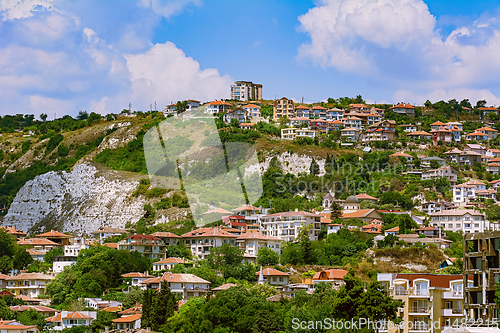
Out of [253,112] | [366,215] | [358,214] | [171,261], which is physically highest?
[253,112]

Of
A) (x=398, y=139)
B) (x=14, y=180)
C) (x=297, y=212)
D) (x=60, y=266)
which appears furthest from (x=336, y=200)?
(x=14, y=180)

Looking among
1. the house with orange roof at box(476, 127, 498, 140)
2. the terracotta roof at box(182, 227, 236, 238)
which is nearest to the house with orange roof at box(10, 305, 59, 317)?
the terracotta roof at box(182, 227, 236, 238)

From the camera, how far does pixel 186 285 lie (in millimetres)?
41031

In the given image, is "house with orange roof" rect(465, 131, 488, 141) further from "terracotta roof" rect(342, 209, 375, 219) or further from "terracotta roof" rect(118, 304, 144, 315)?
"terracotta roof" rect(118, 304, 144, 315)

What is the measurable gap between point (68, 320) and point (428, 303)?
19.1 meters

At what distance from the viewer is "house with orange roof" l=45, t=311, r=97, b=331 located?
122 feet

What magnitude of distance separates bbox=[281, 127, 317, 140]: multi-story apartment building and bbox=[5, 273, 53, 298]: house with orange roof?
40.0m

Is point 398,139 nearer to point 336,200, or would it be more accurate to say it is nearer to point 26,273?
point 336,200

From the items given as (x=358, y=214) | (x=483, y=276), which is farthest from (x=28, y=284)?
(x=483, y=276)

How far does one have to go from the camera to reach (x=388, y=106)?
92.4 meters

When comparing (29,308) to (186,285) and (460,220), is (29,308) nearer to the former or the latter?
(186,285)

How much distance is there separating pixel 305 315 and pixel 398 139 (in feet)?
159

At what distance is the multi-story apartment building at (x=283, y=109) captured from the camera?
296 ft

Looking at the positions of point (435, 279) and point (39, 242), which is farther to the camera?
point (39, 242)
